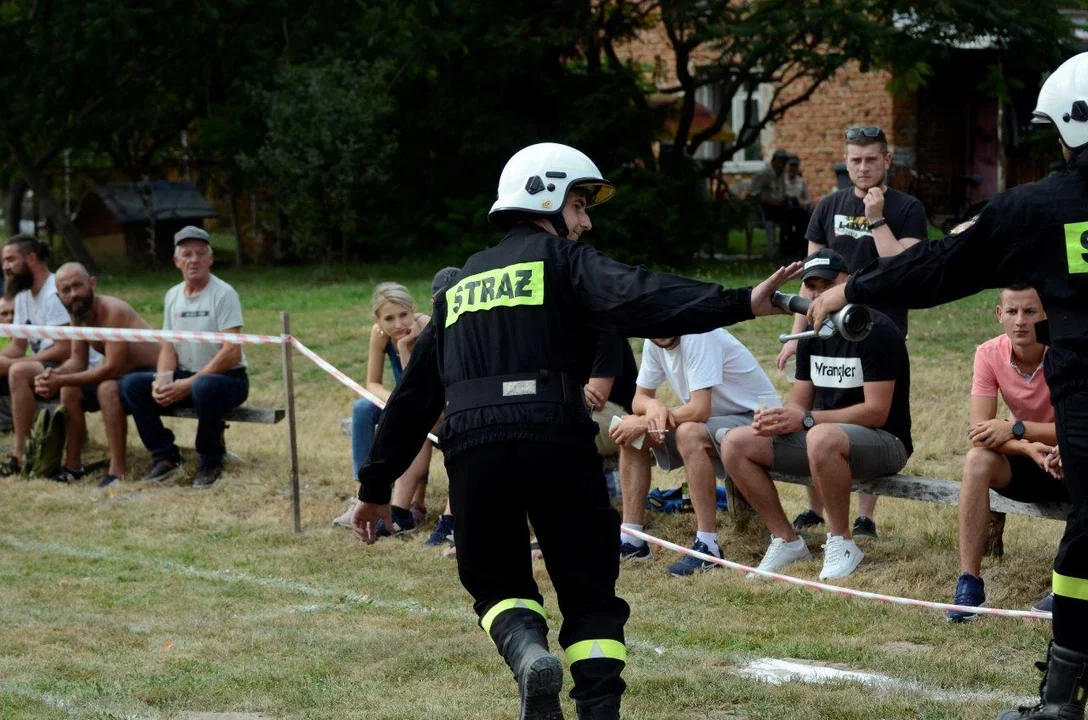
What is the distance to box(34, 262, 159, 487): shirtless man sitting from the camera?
33.4ft

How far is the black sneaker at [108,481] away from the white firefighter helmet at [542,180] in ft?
21.0

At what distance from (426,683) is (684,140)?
17.1 meters

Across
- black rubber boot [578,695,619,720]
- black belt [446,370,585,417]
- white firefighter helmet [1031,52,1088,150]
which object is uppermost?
white firefighter helmet [1031,52,1088,150]

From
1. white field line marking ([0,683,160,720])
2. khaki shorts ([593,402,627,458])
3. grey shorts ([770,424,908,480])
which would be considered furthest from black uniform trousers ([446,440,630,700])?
khaki shorts ([593,402,627,458])

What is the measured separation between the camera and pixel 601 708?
14.3 ft

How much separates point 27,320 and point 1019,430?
7430 mm

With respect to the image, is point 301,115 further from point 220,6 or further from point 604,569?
point 604,569

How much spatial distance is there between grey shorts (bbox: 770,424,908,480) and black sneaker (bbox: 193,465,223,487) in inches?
171

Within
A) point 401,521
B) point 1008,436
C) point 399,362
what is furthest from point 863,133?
point 401,521

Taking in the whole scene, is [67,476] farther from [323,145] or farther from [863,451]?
[323,145]

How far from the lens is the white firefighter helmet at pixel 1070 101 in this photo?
14.4 feet

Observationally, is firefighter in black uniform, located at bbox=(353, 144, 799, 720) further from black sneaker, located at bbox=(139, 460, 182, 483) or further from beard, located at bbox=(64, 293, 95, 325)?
beard, located at bbox=(64, 293, 95, 325)

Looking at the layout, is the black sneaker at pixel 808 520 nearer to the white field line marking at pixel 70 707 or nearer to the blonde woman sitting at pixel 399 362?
the blonde woman sitting at pixel 399 362

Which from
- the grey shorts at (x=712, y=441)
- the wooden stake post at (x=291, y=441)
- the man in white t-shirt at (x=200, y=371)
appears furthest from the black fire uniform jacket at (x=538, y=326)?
the man in white t-shirt at (x=200, y=371)
